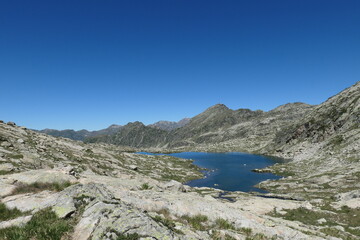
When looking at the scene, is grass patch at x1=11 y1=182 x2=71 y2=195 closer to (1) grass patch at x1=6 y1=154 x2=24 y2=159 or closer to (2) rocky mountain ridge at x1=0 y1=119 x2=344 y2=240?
(2) rocky mountain ridge at x1=0 y1=119 x2=344 y2=240

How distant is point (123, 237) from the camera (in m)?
9.48

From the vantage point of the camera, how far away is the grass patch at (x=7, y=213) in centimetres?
1216

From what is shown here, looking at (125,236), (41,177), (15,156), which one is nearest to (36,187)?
(41,177)

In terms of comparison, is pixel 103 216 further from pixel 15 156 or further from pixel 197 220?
pixel 15 156

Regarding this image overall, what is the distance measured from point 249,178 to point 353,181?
45.7 metres

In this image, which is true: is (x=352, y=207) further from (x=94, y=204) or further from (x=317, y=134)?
(x=317, y=134)

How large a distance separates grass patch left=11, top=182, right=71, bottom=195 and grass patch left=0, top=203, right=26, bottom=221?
3468 mm

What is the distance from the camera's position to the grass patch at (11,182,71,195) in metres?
16.4

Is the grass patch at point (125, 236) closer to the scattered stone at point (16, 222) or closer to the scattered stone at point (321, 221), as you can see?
the scattered stone at point (16, 222)

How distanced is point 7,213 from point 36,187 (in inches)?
207

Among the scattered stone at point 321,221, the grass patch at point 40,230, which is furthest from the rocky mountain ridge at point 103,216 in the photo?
the scattered stone at point 321,221

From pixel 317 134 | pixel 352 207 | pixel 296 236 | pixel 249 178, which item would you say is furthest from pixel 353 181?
pixel 317 134

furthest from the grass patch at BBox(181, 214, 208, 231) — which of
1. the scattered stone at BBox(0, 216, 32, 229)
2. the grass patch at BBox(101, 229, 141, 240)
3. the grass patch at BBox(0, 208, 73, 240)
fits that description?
the scattered stone at BBox(0, 216, 32, 229)

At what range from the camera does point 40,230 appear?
32.5 ft
